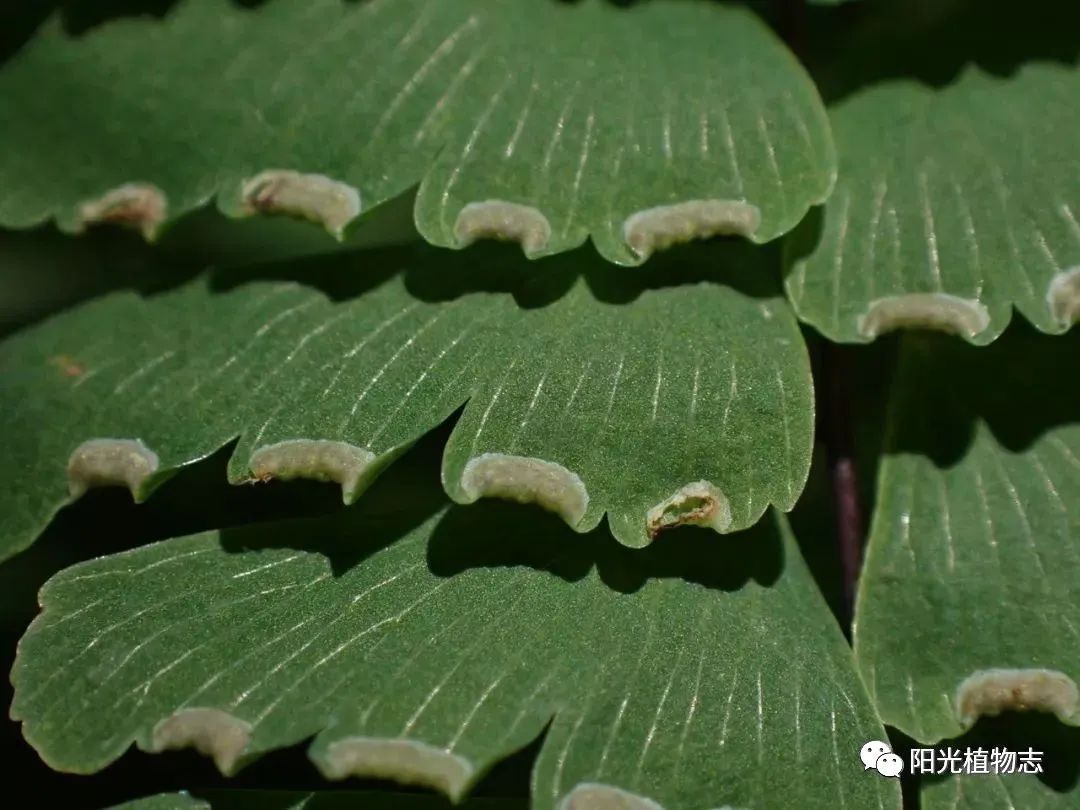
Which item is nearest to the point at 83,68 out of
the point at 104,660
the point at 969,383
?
the point at 104,660

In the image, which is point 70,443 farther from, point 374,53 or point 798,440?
point 798,440

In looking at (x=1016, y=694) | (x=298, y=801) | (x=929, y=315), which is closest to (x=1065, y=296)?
(x=929, y=315)

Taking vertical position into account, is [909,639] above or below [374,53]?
below

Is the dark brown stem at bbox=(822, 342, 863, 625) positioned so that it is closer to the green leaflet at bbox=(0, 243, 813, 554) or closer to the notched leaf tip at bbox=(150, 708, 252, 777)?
the green leaflet at bbox=(0, 243, 813, 554)

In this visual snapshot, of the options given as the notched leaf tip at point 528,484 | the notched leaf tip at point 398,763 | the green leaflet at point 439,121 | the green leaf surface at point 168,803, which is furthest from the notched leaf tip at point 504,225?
the green leaf surface at point 168,803

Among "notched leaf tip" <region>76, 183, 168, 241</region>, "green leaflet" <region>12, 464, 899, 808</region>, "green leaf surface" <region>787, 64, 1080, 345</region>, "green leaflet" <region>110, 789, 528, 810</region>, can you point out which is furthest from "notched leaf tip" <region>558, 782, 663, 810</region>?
"notched leaf tip" <region>76, 183, 168, 241</region>

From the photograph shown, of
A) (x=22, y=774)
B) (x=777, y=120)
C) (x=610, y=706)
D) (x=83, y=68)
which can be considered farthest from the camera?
(x=22, y=774)
